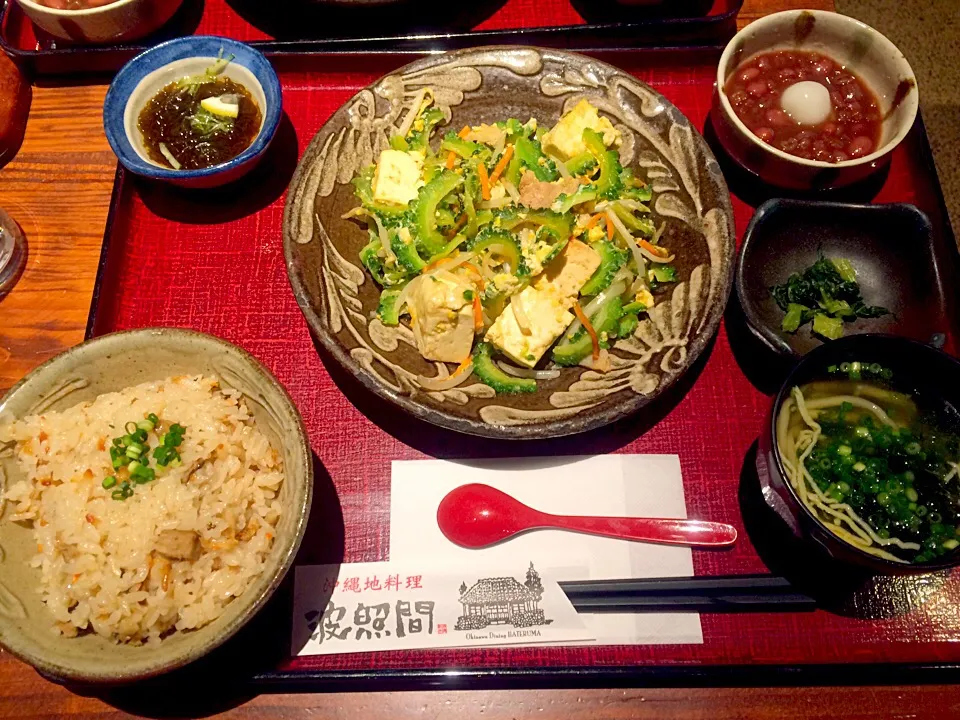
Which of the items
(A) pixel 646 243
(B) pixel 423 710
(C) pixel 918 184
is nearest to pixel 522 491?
(B) pixel 423 710

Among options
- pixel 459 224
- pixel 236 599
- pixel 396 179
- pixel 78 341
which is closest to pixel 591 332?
pixel 459 224

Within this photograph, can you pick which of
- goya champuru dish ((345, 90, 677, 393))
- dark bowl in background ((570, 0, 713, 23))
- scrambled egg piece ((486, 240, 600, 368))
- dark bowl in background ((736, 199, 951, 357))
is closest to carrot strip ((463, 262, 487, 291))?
goya champuru dish ((345, 90, 677, 393))

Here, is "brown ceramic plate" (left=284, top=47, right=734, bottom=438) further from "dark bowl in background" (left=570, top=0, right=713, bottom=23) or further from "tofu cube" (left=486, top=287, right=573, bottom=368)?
"dark bowl in background" (left=570, top=0, right=713, bottom=23)

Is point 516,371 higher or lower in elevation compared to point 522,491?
higher

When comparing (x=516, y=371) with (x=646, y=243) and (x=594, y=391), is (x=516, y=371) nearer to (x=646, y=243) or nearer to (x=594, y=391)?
(x=594, y=391)

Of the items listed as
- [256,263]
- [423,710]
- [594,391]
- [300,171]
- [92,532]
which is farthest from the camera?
[256,263]

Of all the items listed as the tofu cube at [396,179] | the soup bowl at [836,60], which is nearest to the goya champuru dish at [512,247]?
the tofu cube at [396,179]

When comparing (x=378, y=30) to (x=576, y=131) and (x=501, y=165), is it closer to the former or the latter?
(x=501, y=165)

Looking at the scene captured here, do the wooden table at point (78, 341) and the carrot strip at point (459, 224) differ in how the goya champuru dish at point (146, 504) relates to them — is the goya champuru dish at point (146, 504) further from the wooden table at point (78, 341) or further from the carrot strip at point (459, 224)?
the carrot strip at point (459, 224)

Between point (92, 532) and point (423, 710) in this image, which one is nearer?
point (92, 532)
